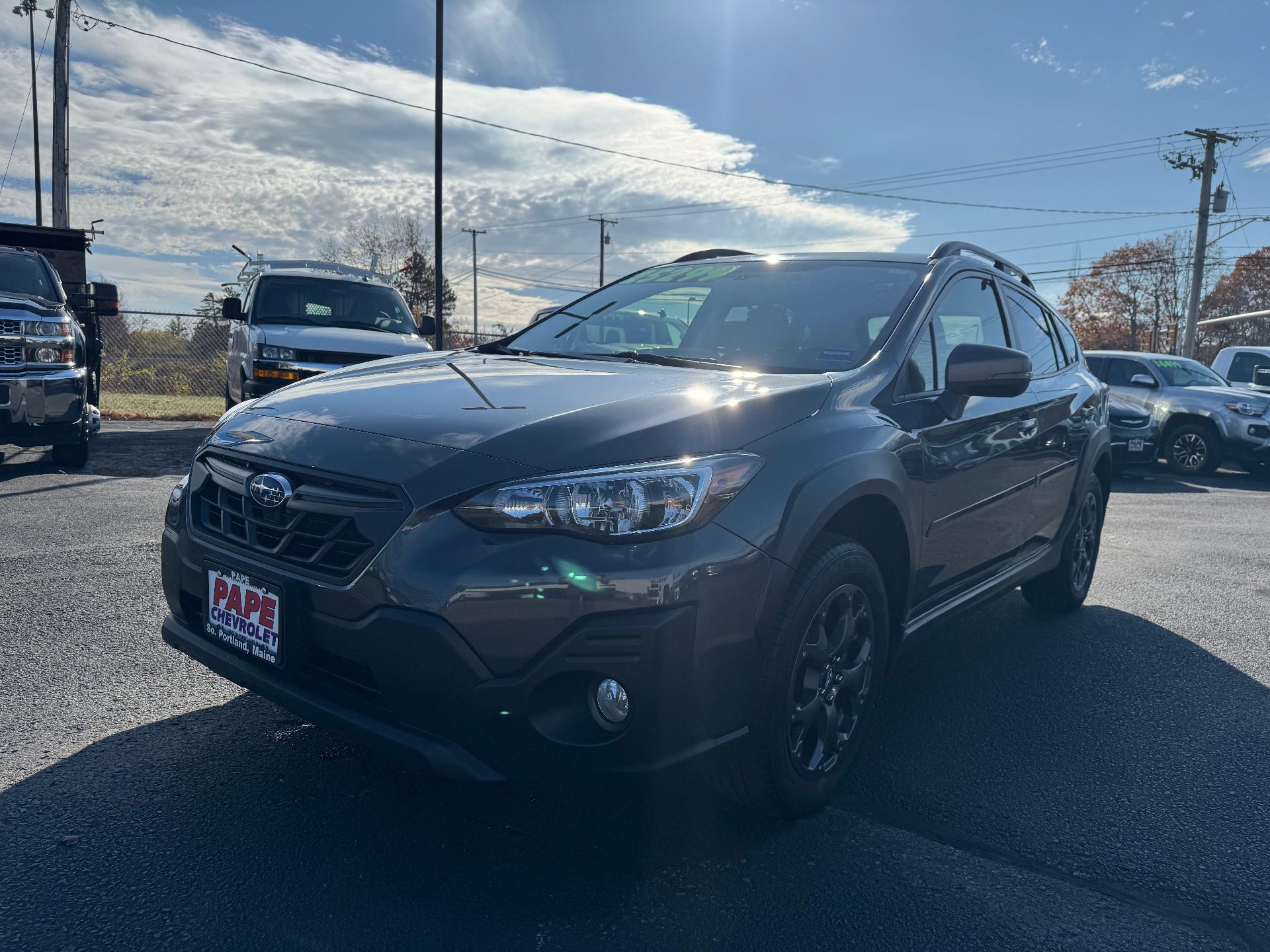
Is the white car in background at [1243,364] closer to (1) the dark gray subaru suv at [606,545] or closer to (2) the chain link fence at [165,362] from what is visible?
(1) the dark gray subaru suv at [606,545]

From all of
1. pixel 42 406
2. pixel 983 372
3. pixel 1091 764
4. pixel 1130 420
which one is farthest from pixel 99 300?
pixel 1130 420

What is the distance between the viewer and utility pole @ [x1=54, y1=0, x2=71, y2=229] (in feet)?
62.8

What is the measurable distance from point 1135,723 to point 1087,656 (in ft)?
2.83

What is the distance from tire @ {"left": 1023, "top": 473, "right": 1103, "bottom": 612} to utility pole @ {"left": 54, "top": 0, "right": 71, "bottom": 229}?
20.7 m

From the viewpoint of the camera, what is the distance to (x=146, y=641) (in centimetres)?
387

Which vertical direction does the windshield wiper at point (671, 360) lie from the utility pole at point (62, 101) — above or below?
below

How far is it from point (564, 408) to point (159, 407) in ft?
55.5

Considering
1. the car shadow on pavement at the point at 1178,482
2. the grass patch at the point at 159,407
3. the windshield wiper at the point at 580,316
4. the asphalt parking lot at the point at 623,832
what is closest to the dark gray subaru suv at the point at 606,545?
the asphalt parking lot at the point at 623,832

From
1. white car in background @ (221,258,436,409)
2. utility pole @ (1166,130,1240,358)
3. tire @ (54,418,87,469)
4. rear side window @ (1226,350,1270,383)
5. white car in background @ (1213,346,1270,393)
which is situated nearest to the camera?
tire @ (54,418,87,469)

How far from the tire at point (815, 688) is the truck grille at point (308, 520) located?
975mm

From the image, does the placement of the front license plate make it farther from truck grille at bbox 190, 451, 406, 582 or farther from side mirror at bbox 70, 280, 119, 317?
side mirror at bbox 70, 280, 119, 317

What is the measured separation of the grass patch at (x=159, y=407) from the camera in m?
15.4

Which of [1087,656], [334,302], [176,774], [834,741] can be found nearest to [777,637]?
[834,741]

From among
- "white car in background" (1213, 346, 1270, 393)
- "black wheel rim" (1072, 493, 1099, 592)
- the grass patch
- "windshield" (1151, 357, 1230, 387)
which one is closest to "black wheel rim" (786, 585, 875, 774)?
"black wheel rim" (1072, 493, 1099, 592)
